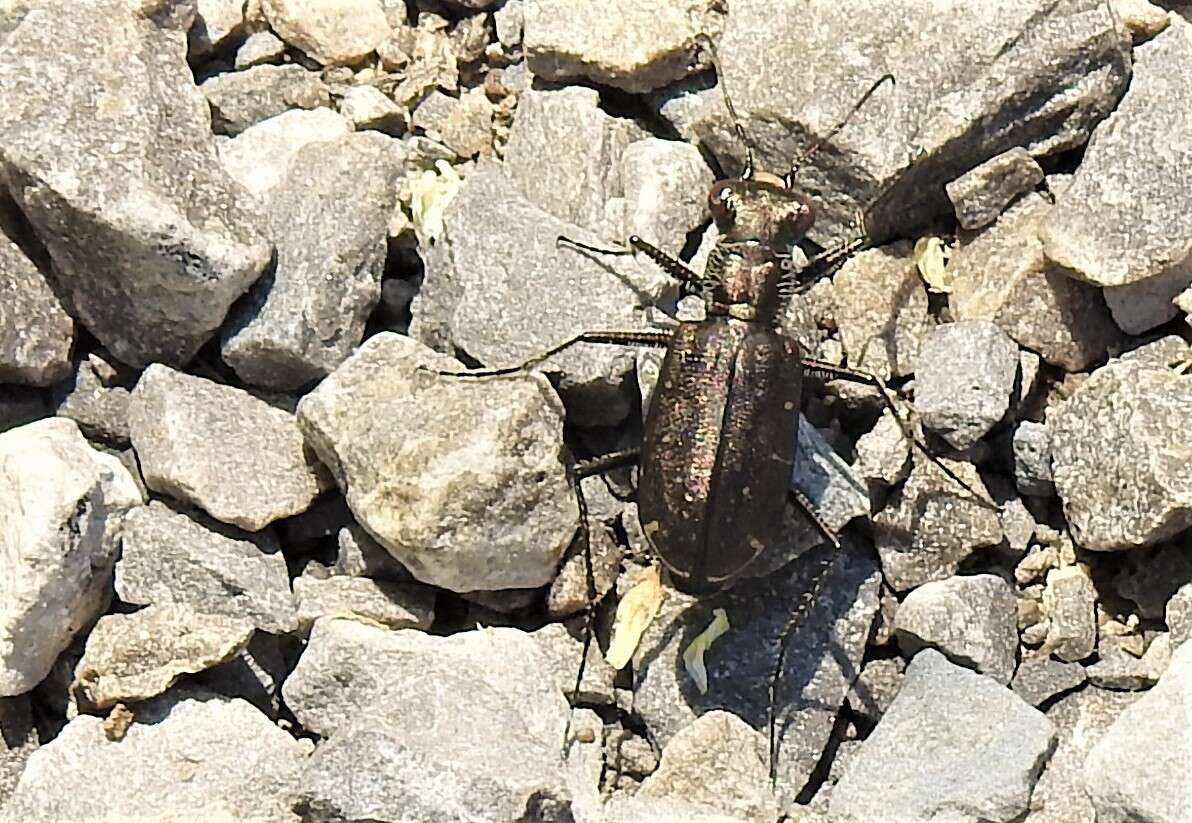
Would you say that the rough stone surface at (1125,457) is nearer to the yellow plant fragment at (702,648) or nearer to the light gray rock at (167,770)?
the yellow plant fragment at (702,648)

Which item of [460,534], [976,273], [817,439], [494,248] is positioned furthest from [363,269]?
[976,273]

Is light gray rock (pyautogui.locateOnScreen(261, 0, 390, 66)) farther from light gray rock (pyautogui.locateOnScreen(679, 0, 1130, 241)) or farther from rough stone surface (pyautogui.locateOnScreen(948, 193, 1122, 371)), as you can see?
rough stone surface (pyautogui.locateOnScreen(948, 193, 1122, 371))

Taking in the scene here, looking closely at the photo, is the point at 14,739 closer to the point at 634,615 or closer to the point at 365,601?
A: the point at 365,601

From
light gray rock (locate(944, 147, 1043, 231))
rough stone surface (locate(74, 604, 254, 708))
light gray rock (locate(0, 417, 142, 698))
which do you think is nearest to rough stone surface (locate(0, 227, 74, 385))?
light gray rock (locate(0, 417, 142, 698))

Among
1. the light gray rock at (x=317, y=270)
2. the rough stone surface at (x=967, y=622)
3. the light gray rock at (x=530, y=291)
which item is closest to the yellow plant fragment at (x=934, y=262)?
the light gray rock at (x=530, y=291)

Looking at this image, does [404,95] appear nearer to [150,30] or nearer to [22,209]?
[150,30]

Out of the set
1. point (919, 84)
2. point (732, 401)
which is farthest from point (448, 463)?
point (919, 84)
